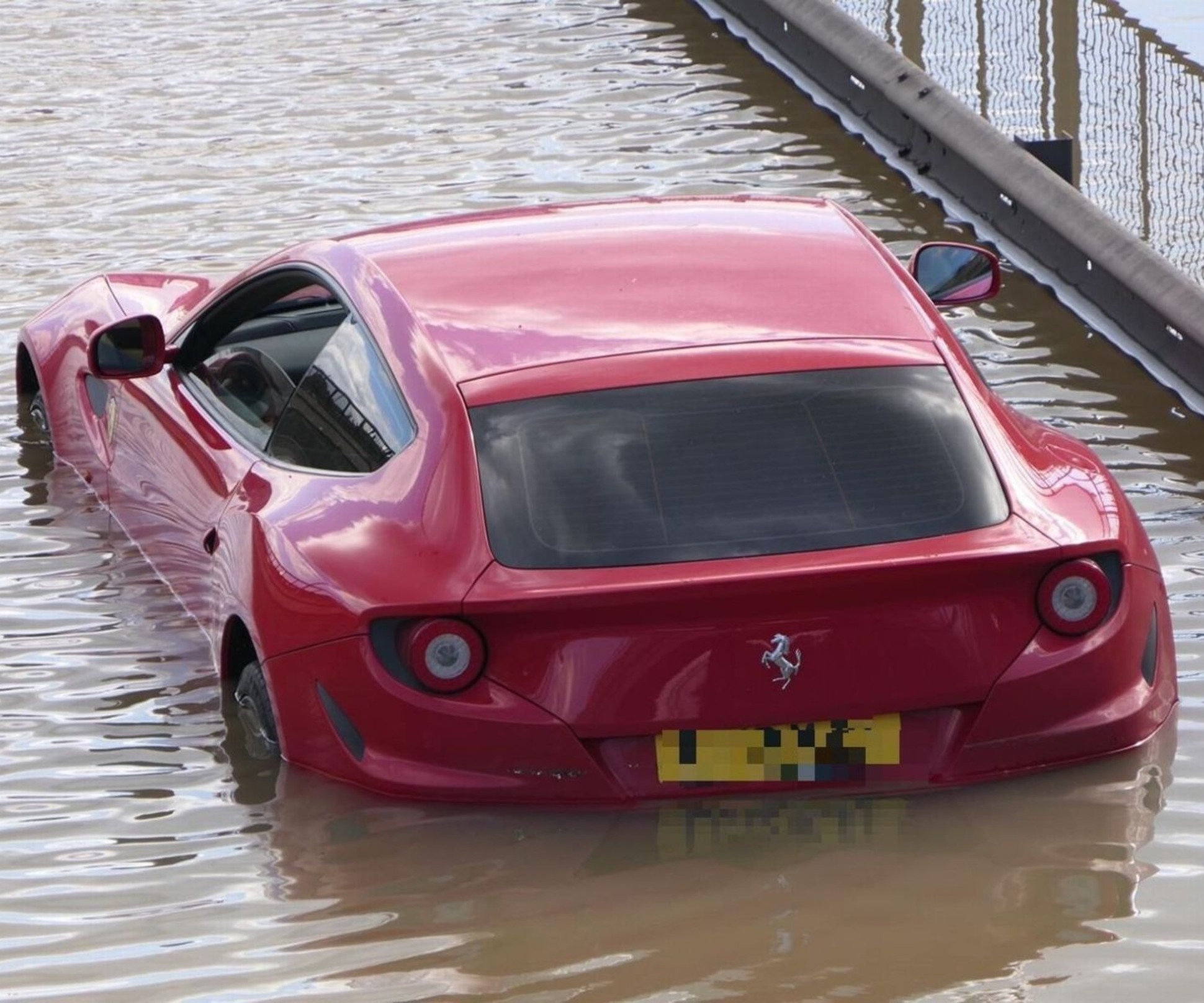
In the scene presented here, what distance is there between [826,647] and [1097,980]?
0.92m

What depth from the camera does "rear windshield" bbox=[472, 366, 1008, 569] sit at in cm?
525

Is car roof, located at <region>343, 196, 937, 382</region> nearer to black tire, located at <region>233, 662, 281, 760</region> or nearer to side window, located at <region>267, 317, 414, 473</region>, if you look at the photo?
side window, located at <region>267, 317, 414, 473</region>

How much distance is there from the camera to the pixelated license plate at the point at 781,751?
5.21 meters

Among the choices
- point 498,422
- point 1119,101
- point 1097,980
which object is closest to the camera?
point 1097,980

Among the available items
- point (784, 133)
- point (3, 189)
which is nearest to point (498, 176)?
point (784, 133)

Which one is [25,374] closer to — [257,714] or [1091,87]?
[257,714]

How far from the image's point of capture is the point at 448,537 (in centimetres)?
532

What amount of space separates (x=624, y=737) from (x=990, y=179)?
7179mm

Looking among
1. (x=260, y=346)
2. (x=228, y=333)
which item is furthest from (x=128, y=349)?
(x=260, y=346)

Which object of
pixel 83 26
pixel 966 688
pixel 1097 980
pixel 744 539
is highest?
pixel 83 26

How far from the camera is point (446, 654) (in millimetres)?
5203

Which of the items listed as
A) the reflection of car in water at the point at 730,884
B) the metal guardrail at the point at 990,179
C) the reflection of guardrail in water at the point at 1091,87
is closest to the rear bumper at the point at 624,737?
the reflection of car in water at the point at 730,884

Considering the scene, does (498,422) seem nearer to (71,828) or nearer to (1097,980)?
(71,828)

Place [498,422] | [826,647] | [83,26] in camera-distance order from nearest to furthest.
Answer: [826,647]
[498,422]
[83,26]
